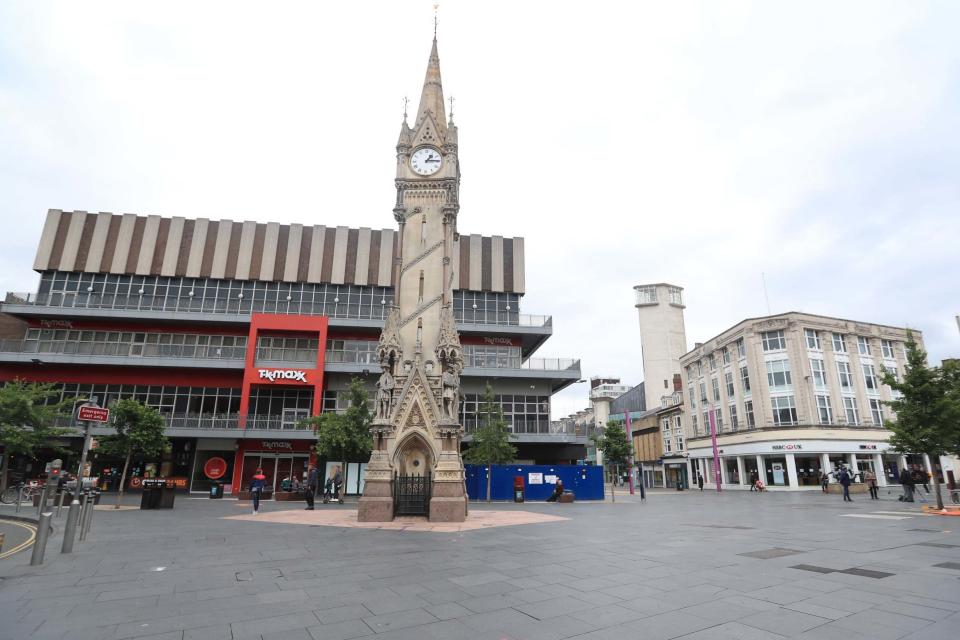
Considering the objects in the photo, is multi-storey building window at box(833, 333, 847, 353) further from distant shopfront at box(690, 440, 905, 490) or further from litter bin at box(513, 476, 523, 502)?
litter bin at box(513, 476, 523, 502)

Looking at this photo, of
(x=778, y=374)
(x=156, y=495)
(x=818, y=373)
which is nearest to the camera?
(x=156, y=495)

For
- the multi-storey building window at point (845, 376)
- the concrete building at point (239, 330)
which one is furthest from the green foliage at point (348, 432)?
the multi-storey building window at point (845, 376)

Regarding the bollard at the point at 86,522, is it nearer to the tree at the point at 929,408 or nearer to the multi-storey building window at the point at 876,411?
the tree at the point at 929,408

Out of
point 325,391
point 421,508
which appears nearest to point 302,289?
point 325,391

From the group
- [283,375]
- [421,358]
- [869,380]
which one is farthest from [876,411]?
[283,375]

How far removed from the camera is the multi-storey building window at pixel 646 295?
86000mm

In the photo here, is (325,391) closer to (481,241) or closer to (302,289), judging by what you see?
(302,289)

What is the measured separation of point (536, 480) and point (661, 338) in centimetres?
5807

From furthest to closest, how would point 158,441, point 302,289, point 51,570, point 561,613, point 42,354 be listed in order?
point 302,289 → point 42,354 → point 158,441 → point 51,570 → point 561,613

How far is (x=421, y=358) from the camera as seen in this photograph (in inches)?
818

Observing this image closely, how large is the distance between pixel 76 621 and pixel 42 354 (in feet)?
153

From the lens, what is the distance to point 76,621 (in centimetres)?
596

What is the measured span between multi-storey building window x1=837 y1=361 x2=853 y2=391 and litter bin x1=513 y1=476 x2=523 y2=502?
37940 mm

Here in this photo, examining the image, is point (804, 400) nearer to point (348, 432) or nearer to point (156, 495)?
point (348, 432)
